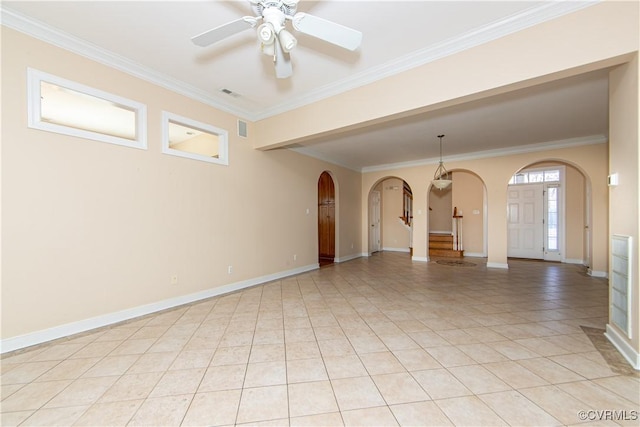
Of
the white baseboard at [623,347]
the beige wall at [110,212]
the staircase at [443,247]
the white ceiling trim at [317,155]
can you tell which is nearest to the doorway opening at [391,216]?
the staircase at [443,247]

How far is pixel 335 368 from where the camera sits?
2.13 metres

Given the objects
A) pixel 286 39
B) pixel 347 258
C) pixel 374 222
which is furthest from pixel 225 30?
pixel 374 222

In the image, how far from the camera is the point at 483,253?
8047 millimetres

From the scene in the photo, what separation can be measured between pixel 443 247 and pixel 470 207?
4.95 feet

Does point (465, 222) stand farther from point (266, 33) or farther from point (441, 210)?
point (266, 33)

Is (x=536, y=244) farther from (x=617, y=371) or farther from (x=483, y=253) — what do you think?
(x=617, y=371)

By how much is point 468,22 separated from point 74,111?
5455 millimetres

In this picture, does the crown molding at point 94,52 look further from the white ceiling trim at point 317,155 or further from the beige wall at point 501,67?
the white ceiling trim at point 317,155

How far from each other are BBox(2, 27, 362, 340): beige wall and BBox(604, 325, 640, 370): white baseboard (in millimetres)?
4600

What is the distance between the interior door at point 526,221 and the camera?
735cm

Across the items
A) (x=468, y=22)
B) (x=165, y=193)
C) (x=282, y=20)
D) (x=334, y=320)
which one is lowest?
(x=334, y=320)

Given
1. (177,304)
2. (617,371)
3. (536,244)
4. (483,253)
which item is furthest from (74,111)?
(536,244)

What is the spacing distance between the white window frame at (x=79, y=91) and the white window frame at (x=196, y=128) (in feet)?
0.83

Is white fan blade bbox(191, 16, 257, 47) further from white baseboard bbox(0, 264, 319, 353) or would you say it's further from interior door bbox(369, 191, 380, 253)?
interior door bbox(369, 191, 380, 253)
